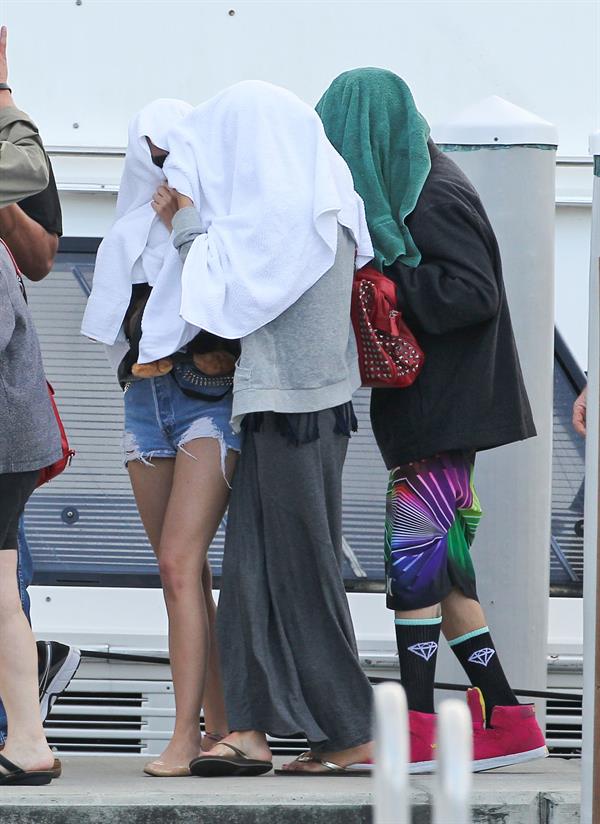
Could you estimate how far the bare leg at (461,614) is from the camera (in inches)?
130

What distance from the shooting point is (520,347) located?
3977mm

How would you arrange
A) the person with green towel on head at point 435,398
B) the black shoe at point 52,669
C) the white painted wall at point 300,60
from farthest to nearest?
1. the white painted wall at point 300,60
2. the black shoe at point 52,669
3. the person with green towel on head at point 435,398

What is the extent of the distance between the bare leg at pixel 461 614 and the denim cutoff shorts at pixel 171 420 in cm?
63

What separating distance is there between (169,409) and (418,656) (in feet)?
2.62

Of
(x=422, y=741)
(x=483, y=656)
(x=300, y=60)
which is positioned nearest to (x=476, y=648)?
(x=483, y=656)

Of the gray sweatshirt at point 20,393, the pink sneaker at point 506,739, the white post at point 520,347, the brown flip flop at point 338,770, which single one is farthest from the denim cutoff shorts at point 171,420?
the white post at point 520,347

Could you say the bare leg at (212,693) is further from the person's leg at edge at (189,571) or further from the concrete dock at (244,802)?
the concrete dock at (244,802)

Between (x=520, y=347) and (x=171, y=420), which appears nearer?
(x=171, y=420)

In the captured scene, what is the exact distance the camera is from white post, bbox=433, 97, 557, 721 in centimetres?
395

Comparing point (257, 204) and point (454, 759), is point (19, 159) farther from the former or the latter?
point (454, 759)

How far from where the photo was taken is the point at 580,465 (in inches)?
165

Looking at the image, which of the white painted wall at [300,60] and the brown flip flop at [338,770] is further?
the white painted wall at [300,60]

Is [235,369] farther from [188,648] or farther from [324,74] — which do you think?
[324,74]

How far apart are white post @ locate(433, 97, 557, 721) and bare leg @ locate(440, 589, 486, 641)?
631 mm
